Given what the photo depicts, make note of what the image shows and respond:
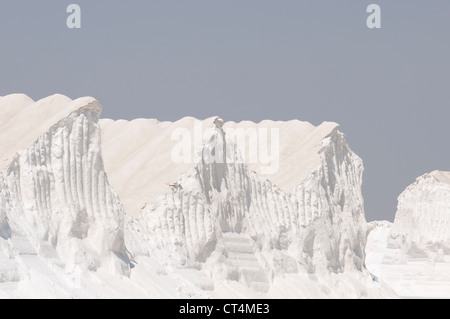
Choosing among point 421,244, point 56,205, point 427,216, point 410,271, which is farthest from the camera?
point 427,216

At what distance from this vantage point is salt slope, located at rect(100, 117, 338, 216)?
4822cm

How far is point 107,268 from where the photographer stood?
40.8 metres

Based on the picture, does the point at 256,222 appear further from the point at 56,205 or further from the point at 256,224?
the point at 56,205

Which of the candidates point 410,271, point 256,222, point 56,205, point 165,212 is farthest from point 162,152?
point 410,271

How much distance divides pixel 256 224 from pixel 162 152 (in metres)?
5.13

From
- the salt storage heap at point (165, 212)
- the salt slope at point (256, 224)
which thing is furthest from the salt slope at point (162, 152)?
the salt slope at point (256, 224)

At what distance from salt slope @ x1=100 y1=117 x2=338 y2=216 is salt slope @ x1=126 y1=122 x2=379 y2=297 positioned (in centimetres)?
56

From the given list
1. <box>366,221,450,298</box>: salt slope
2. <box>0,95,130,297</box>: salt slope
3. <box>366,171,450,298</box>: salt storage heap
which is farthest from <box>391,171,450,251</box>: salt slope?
<box>0,95,130,297</box>: salt slope

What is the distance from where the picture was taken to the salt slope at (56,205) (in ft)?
123

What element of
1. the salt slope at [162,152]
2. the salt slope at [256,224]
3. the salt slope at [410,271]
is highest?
the salt slope at [162,152]

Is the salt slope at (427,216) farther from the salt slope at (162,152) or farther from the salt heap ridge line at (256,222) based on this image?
the salt slope at (162,152)

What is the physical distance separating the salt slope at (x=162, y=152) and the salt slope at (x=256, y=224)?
1.84ft

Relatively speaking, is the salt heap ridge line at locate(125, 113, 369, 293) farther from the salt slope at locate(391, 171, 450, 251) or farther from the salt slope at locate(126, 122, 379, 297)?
the salt slope at locate(391, 171, 450, 251)

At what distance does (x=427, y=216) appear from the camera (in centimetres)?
7900
